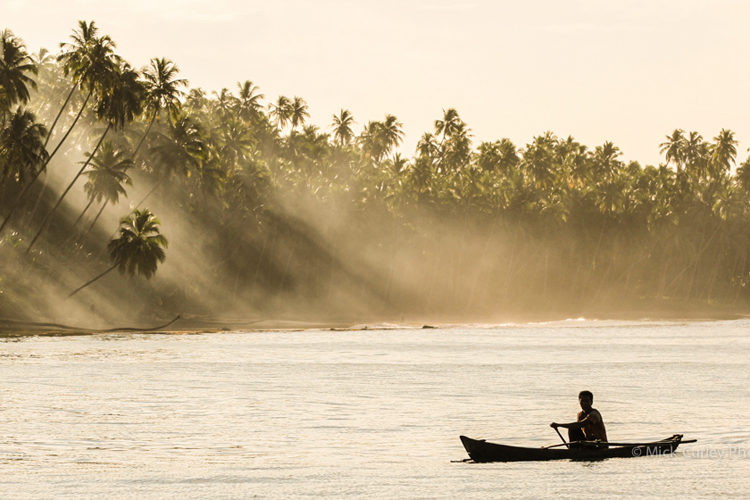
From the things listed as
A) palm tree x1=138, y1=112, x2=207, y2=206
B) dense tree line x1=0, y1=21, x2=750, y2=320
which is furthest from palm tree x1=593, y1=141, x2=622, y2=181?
palm tree x1=138, y1=112, x2=207, y2=206

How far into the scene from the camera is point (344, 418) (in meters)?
36.3

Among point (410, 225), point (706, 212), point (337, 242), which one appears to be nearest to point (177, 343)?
point (337, 242)

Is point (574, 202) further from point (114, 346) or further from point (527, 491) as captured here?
point (527, 491)

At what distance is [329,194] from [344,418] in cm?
8736

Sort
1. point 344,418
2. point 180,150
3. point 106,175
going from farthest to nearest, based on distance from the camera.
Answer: point 180,150
point 106,175
point 344,418

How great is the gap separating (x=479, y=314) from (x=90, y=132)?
5451 centimetres

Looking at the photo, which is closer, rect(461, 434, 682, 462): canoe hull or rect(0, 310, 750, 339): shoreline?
rect(461, 434, 682, 462): canoe hull

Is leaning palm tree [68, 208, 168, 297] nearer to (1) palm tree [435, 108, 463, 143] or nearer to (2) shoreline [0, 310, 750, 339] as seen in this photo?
(2) shoreline [0, 310, 750, 339]

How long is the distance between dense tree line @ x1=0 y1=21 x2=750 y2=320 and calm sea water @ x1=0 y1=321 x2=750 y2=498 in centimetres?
2043

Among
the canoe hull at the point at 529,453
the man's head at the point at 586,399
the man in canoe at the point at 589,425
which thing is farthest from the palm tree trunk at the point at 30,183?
the man's head at the point at 586,399

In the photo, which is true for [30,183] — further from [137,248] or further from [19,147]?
[137,248]

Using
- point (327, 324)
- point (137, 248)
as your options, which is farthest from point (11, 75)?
point (327, 324)

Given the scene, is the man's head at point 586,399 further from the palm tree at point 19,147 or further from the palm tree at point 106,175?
the palm tree at point 106,175

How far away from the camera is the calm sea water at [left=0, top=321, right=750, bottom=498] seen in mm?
23312
